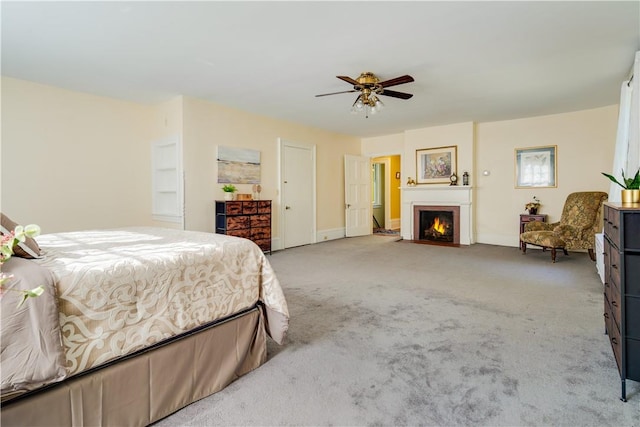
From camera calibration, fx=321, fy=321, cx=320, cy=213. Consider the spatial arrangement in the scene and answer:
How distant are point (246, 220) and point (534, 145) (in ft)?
18.1

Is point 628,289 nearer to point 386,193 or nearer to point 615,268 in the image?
point 615,268

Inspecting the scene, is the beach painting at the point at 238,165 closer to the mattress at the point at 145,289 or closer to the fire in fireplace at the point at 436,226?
the mattress at the point at 145,289

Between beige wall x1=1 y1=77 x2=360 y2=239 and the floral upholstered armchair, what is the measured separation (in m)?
4.50

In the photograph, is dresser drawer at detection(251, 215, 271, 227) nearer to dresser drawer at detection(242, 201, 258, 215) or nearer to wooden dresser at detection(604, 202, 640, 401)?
dresser drawer at detection(242, 201, 258, 215)

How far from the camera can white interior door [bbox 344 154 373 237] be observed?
308 inches

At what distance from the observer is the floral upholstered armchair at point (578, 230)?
4.88m

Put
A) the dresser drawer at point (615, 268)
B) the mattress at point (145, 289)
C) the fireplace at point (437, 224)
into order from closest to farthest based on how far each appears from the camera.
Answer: the mattress at point (145, 289) → the dresser drawer at point (615, 268) → the fireplace at point (437, 224)

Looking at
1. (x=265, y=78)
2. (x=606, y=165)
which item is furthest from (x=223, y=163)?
(x=606, y=165)

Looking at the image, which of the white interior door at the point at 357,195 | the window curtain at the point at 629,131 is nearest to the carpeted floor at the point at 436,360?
the window curtain at the point at 629,131

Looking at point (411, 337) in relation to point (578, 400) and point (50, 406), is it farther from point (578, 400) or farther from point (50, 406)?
point (50, 406)

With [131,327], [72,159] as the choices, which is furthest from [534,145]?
[72,159]

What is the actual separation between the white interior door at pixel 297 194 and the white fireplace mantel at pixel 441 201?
215cm

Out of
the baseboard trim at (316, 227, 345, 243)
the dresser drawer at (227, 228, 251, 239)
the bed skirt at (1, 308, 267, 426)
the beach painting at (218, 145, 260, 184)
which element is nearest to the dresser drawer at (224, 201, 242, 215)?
the dresser drawer at (227, 228, 251, 239)

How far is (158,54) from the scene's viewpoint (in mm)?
3355
